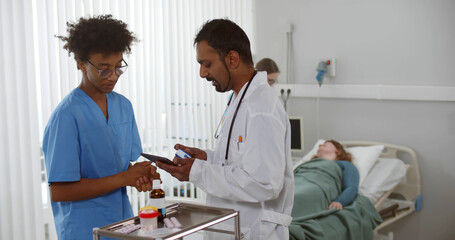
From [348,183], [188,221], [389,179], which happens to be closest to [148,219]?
[188,221]

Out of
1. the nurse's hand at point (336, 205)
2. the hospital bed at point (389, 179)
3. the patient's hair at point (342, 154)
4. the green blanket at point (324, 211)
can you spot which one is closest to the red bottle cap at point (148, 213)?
the green blanket at point (324, 211)

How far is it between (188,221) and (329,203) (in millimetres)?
1881

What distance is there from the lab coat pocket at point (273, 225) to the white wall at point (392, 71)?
2301 millimetres

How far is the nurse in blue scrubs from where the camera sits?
1.53m

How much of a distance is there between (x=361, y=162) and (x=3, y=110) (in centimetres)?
240

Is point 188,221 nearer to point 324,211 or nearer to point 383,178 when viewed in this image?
point 324,211

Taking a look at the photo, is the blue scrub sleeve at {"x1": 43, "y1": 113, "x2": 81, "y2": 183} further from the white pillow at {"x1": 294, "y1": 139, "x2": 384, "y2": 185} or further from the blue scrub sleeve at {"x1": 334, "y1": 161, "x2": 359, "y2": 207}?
the white pillow at {"x1": 294, "y1": 139, "x2": 384, "y2": 185}

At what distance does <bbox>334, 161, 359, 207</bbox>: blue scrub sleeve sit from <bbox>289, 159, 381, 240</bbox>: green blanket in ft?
0.11

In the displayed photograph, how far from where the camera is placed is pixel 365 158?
3.54 m

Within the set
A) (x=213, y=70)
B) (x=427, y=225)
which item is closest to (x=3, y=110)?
(x=213, y=70)

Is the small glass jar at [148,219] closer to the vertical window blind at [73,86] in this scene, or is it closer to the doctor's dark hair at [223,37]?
the doctor's dark hair at [223,37]

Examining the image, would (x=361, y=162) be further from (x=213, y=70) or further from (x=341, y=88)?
(x=213, y=70)

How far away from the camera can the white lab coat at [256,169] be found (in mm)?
1499

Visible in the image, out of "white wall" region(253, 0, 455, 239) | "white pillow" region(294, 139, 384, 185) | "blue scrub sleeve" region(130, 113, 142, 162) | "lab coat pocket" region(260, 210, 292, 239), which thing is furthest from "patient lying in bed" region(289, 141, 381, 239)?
"blue scrub sleeve" region(130, 113, 142, 162)
